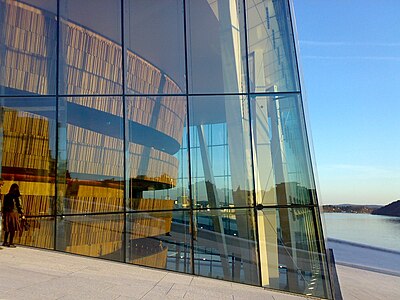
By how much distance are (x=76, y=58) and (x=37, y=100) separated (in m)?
1.67

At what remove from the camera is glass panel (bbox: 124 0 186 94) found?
1166 centimetres

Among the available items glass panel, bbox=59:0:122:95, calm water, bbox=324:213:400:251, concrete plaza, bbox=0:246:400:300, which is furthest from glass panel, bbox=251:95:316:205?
calm water, bbox=324:213:400:251

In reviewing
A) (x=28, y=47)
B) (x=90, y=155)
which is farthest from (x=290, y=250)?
(x=28, y=47)

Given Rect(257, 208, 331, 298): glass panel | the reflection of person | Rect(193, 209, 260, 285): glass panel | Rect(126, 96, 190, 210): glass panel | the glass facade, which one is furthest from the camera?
Rect(126, 96, 190, 210): glass panel

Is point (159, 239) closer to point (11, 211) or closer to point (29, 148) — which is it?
point (11, 211)

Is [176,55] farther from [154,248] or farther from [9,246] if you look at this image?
[9,246]

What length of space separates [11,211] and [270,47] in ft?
27.3

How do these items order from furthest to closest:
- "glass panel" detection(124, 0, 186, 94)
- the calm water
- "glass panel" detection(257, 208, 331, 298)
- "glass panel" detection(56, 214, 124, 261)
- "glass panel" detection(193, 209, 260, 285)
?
the calm water < "glass panel" detection(124, 0, 186, 94) < "glass panel" detection(56, 214, 124, 261) < "glass panel" detection(193, 209, 260, 285) < "glass panel" detection(257, 208, 331, 298)

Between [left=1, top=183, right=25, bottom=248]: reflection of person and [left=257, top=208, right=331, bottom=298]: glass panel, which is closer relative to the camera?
[left=1, top=183, right=25, bottom=248]: reflection of person

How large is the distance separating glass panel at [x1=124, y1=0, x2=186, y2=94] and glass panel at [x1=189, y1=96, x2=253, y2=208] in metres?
1.07

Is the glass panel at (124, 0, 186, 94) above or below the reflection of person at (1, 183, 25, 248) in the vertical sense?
above

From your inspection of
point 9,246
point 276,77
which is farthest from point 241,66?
point 9,246

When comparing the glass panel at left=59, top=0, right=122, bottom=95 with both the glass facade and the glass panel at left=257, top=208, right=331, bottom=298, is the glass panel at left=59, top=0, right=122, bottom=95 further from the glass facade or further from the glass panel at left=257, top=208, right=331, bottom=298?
the glass panel at left=257, top=208, right=331, bottom=298

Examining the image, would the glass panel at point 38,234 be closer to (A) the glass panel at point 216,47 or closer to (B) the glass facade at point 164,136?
(B) the glass facade at point 164,136
